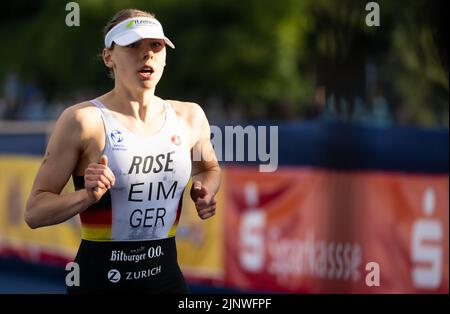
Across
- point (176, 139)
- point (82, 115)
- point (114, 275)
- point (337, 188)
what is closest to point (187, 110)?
point (176, 139)

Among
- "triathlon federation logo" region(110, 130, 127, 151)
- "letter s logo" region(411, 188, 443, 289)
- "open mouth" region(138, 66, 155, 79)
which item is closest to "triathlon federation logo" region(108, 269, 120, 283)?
"triathlon federation logo" region(110, 130, 127, 151)

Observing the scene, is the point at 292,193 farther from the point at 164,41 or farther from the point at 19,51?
the point at 19,51

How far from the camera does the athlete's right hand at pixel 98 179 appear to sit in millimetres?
4559

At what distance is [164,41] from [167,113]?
42 centimetres

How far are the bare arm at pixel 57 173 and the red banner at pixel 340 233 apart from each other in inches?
141

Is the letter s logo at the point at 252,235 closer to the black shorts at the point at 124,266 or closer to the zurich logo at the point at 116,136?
the black shorts at the point at 124,266

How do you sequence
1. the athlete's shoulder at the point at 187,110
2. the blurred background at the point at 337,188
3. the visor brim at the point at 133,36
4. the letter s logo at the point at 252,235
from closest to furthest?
the visor brim at the point at 133,36
the athlete's shoulder at the point at 187,110
the blurred background at the point at 337,188
the letter s logo at the point at 252,235

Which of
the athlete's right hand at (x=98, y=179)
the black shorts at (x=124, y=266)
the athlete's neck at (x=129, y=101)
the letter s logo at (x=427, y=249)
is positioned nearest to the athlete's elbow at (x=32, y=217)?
the black shorts at (x=124, y=266)

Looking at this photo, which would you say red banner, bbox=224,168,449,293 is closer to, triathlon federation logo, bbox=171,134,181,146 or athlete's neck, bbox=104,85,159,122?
triathlon federation logo, bbox=171,134,181,146

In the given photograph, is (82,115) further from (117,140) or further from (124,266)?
(124,266)

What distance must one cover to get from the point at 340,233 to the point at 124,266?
4074 mm

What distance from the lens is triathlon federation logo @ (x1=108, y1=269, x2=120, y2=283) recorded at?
16.6ft

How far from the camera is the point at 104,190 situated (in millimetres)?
4602

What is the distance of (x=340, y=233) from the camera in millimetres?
8891
